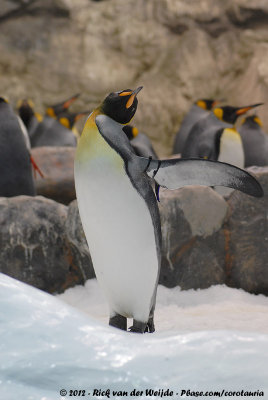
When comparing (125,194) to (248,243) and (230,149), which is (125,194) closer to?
(248,243)

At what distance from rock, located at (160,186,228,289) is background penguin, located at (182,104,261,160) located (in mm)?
1916

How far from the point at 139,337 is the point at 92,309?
187 centimetres

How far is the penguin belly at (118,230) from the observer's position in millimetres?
2727

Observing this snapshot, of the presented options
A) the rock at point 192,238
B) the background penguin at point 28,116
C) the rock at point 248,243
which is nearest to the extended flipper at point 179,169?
the rock at point 192,238

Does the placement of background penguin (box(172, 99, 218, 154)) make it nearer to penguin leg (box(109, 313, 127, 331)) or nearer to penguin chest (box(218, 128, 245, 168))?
penguin chest (box(218, 128, 245, 168))

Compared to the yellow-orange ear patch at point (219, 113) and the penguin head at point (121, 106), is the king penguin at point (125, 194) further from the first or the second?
the yellow-orange ear patch at point (219, 113)

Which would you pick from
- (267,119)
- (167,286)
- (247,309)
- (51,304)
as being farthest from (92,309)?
(267,119)

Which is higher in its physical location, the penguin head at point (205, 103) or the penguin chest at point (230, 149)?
the penguin chest at point (230, 149)

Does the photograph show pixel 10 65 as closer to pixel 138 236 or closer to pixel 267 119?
pixel 267 119

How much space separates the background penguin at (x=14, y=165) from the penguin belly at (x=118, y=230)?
2198 mm

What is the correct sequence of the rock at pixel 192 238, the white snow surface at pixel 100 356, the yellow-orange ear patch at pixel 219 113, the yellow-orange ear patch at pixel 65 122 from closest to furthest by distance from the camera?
1. the white snow surface at pixel 100 356
2. the rock at pixel 192 238
3. the yellow-orange ear patch at pixel 219 113
4. the yellow-orange ear patch at pixel 65 122

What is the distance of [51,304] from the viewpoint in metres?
2.15

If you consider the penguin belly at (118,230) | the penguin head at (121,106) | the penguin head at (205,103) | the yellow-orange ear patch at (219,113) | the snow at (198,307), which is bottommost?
the penguin head at (205,103)

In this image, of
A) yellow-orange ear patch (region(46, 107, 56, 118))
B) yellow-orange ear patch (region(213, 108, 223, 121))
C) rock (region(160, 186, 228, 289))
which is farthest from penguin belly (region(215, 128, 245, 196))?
yellow-orange ear patch (region(46, 107, 56, 118))
